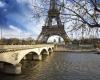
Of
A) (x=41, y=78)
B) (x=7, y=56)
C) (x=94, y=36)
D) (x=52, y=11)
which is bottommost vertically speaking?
(x=41, y=78)

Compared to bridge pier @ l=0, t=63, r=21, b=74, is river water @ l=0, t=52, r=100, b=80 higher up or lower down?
lower down

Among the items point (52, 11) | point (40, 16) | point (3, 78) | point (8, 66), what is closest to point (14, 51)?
point (8, 66)

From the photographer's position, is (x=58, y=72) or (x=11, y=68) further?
(x=58, y=72)

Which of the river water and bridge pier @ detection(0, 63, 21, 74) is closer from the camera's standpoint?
the river water

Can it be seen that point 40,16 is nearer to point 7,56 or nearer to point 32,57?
point 7,56

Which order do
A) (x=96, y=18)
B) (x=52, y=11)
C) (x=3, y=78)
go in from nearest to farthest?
(x=96, y=18), (x=52, y=11), (x=3, y=78)

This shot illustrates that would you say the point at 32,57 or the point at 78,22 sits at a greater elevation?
the point at 78,22

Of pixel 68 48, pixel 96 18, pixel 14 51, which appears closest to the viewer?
pixel 96 18

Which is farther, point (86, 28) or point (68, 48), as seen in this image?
point (68, 48)

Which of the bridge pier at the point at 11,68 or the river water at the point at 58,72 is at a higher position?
the bridge pier at the point at 11,68

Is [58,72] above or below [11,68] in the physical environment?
below

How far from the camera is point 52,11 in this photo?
1451 cm

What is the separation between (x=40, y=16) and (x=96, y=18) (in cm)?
293

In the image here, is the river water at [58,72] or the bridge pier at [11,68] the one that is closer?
the river water at [58,72]
